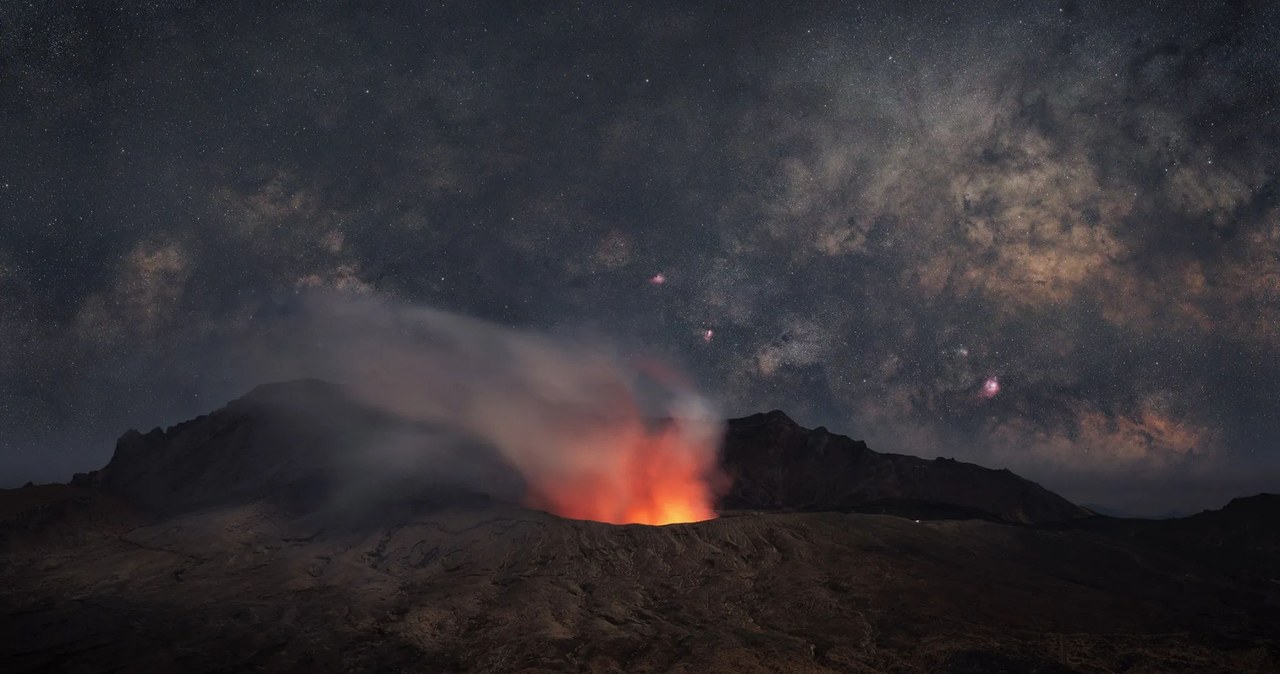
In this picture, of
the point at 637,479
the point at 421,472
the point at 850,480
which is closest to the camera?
the point at 421,472

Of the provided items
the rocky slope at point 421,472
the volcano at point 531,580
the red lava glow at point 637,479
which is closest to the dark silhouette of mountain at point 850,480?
the rocky slope at point 421,472

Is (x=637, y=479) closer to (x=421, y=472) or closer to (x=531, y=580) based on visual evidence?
(x=421, y=472)

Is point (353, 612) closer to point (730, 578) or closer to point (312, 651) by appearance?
point (312, 651)

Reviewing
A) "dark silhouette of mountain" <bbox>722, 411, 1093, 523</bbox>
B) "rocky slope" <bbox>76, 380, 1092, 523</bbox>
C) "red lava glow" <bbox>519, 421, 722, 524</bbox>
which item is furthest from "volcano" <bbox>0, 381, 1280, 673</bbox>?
"dark silhouette of mountain" <bbox>722, 411, 1093, 523</bbox>

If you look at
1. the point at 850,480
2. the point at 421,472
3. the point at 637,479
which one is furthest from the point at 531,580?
the point at 850,480

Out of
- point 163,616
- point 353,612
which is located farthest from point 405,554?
point 163,616
